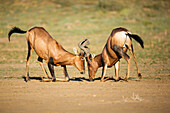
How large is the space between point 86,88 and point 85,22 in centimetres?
2247

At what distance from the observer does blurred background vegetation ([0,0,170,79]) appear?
19.3 metres

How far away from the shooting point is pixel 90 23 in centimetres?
3231

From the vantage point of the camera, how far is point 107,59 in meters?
12.0

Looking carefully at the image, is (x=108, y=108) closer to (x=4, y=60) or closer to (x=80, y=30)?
(x=4, y=60)

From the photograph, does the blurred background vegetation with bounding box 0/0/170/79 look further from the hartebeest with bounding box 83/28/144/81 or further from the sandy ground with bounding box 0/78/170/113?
the sandy ground with bounding box 0/78/170/113

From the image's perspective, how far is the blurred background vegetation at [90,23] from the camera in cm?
1935

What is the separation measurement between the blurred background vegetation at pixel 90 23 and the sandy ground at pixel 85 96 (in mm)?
3072

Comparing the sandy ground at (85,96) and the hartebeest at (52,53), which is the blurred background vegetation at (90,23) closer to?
the hartebeest at (52,53)

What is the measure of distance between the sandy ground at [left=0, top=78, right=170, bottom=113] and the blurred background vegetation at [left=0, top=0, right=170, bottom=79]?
3072mm

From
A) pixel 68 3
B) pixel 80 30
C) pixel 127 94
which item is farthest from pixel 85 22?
pixel 127 94

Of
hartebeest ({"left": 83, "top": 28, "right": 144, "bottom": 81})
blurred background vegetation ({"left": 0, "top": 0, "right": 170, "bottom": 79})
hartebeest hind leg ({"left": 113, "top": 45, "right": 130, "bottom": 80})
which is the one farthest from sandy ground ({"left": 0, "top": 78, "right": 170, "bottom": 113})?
blurred background vegetation ({"left": 0, "top": 0, "right": 170, "bottom": 79})

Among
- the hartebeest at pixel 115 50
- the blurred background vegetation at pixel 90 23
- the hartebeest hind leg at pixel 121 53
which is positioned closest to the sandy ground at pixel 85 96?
the hartebeest hind leg at pixel 121 53

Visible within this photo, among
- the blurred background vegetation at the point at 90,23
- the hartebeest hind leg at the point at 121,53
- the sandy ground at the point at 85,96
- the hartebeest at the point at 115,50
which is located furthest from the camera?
the blurred background vegetation at the point at 90,23

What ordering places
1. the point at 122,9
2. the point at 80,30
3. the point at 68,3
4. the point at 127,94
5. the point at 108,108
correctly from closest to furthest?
the point at 108,108 → the point at 127,94 → the point at 80,30 → the point at 122,9 → the point at 68,3
